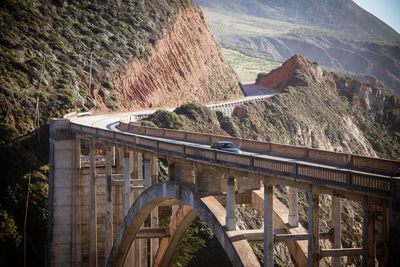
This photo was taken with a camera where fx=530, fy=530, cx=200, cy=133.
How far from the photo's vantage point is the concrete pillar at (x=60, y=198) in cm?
3769

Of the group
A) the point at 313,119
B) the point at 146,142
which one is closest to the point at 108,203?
the point at 146,142

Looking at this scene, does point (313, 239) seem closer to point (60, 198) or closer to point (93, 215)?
point (93, 215)

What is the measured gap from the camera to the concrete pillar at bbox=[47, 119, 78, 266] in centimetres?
3769

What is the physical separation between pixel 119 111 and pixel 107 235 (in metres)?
31.4

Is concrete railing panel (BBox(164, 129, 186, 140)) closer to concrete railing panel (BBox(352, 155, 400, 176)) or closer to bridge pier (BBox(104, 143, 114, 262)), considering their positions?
bridge pier (BBox(104, 143, 114, 262))

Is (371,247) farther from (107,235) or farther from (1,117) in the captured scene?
(1,117)

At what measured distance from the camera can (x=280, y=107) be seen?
251ft

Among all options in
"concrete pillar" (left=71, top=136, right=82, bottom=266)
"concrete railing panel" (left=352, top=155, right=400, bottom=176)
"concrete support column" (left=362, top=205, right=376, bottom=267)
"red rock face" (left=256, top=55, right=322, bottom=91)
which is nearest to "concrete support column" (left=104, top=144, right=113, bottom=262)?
"concrete pillar" (left=71, top=136, right=82, bottom=266)

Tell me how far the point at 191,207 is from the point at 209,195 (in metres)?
0.90

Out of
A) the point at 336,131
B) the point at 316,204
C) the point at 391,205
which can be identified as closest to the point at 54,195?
the point at 316,204

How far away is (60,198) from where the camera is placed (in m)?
37.6

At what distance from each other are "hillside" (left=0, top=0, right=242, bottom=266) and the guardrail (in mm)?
20756

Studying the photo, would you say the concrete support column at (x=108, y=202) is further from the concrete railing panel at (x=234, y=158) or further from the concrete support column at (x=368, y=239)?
the concrete support column at (x=368, y=239)

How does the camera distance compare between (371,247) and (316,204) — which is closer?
(371,247)
